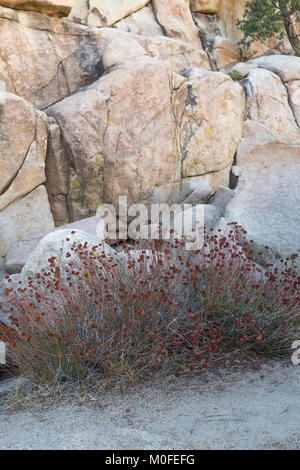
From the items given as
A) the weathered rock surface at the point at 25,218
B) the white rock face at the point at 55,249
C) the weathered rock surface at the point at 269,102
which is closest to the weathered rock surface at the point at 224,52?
the weathered rock surface at the point at 269,102

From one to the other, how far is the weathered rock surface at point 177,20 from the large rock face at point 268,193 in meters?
8.38

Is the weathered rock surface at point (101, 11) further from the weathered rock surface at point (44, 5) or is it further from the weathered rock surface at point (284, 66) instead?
the weathered rock surface at point (284, 66)

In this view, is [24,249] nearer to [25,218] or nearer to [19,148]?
[25,218]

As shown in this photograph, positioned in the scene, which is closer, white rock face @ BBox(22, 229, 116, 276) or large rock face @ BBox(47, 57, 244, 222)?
white rock face @ BBox(22, 229, 116, 276)

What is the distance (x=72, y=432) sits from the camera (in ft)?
7.94

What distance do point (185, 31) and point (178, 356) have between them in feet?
40.3

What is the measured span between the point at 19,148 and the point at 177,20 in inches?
326

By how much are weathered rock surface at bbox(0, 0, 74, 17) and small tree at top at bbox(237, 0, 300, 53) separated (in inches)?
280

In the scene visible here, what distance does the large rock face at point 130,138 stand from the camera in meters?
8.13

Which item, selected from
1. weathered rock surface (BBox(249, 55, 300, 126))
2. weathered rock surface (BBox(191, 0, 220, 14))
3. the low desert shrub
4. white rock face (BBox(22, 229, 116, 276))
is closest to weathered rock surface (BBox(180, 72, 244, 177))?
weathered rock surface (BBox(249, 55, 300, 126))

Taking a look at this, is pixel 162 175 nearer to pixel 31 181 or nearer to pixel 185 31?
pixel 31 181

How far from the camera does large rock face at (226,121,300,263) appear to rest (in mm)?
5094

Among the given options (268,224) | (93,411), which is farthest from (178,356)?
(268,224)

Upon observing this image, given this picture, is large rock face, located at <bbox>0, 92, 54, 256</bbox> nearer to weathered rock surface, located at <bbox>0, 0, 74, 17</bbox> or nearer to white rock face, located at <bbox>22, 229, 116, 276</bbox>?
weathered rock surface, located at <bbox>0, 0, 74, 17</bbox>
